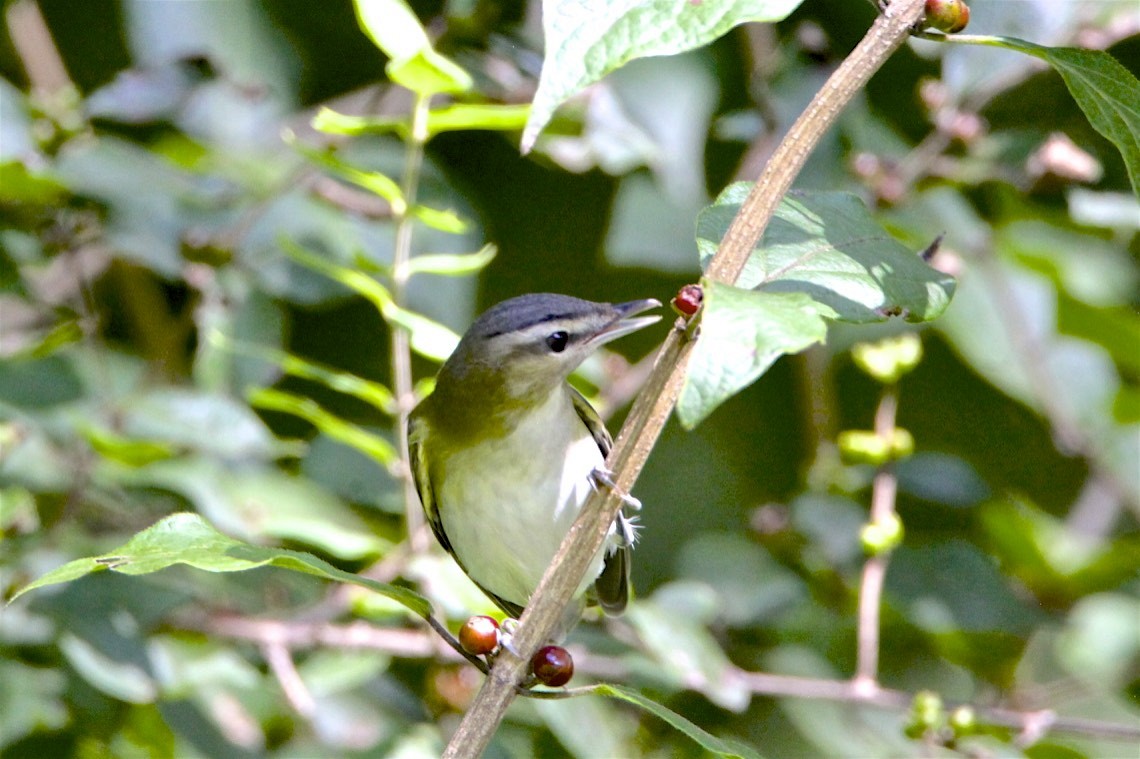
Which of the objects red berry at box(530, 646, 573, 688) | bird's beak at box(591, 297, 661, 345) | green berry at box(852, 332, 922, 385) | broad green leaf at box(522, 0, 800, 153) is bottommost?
red berry at box(530, 646, 573, 688)

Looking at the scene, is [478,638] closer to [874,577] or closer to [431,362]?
[874,577]

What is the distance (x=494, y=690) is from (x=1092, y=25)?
215 cm

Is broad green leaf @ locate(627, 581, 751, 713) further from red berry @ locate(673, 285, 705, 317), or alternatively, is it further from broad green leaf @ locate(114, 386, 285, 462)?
red berry @ locate(673, 285, 705, 317)

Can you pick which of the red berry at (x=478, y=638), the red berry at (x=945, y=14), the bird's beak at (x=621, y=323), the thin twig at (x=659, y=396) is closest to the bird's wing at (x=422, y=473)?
the bird's beak at (x=621, y=323)

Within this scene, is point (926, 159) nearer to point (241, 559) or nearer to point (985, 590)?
point (985, 590)

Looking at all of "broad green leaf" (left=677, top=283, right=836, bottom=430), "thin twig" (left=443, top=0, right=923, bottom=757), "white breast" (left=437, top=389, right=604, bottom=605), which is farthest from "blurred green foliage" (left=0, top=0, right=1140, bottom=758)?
"broad green leaf" (left=677, top=283, right=836, bottom=430)

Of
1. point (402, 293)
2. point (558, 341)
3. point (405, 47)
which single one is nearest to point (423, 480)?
point (402, 293)

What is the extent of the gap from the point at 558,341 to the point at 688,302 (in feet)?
3.25

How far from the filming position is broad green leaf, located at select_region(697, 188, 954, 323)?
1.15 metres

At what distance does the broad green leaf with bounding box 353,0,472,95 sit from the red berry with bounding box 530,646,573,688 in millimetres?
953

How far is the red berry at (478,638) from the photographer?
1.35 metres

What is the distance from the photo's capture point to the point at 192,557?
1166mm

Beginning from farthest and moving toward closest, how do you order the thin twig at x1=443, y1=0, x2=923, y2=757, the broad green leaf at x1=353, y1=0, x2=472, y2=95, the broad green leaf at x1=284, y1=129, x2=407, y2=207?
the broad green leaf at x1=284, y1=129, x2=407, y2=207
the broad green leaf at x1=353, y1=0, x2=472, y2=95
the thin twig at x1=443, y1=0, x2=923, y2=757

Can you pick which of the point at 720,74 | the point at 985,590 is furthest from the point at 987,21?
the point at 985,590
